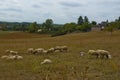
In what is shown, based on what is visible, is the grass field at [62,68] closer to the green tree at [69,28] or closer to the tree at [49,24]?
the green tree at [69,28]

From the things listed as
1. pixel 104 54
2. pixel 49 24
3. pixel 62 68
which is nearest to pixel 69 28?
pixel 49 24

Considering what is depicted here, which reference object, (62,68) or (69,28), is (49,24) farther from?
(62,68)

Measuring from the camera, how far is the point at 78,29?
131 m

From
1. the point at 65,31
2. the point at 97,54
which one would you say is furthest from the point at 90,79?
the point at 65,31

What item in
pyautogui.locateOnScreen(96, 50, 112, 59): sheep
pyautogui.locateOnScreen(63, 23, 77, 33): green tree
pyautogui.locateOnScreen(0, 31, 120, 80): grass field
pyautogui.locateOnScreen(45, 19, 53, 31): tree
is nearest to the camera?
pyautogui.locateOnScreen(0, 31, 120, 80): grass field

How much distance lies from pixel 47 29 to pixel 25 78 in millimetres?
134541

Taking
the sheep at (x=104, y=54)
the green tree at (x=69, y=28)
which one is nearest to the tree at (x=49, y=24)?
the green tree at (x=69, y=28)

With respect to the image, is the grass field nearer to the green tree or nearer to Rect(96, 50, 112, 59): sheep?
Rect(96, 50, 112, 59): sheep

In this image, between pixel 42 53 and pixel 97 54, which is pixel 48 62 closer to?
pixel 97 54

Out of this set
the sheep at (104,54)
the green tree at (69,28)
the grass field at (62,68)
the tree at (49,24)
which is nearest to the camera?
the grass field at (62,68)

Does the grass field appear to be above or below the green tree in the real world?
above

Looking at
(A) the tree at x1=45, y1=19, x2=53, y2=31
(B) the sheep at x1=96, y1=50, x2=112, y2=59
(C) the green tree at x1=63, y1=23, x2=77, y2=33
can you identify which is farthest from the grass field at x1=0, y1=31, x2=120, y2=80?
(A) the tree at x1=45, y1=19, x2=53, y2=31

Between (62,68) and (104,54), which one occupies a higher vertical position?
(62,68)

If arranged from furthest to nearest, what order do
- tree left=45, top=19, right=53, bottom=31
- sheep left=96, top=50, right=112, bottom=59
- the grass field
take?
tree left=45, top=19, right=53, bottom=31
sheep left=96, top=50, right=112, bottom=59
the grass field
